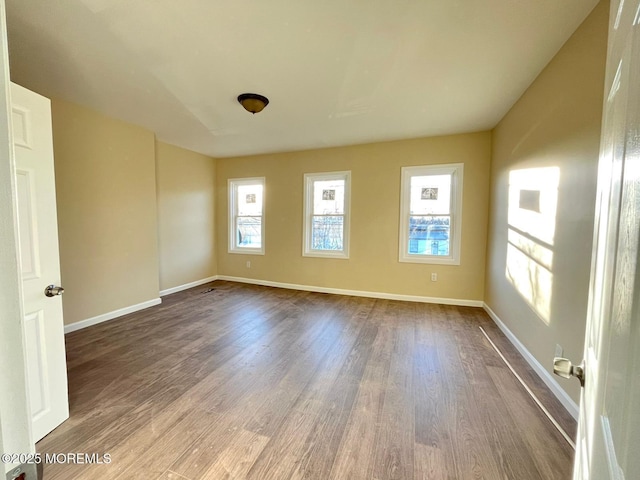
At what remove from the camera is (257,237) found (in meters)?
5.32

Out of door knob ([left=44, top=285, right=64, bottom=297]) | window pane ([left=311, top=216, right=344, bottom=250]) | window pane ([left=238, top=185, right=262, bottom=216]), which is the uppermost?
window pane ([left=238, top=185, right=262, bottom=216])

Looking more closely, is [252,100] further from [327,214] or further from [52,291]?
[327,214]

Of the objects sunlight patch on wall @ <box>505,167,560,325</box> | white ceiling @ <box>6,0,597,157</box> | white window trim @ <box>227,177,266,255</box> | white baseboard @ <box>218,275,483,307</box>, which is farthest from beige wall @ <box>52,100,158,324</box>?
sunlight patch on wall @ <box>505,167,560,325</box>

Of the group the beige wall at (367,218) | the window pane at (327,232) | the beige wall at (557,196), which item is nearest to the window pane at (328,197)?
the window pane at (327,232)

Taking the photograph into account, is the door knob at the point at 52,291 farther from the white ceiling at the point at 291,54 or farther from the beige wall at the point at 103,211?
the beige wall at the point at 103,211

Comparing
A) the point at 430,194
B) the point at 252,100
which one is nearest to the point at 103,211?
the point at 252,100

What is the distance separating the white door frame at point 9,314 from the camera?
439 millimetres

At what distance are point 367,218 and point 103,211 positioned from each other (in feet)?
12.3

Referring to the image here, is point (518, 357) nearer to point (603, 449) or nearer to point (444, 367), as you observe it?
point (444, 367)

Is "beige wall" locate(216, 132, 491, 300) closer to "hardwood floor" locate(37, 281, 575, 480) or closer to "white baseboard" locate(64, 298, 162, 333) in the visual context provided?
"hardwood floor" locate(37, 281, 575, 480)

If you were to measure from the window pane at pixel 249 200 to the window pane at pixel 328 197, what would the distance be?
1248mm

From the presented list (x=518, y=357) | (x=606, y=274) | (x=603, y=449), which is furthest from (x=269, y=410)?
(x=518, y=357)

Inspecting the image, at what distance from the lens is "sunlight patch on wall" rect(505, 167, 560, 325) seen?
2023mm

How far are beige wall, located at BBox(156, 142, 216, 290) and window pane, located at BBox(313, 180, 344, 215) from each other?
2.32 metres
